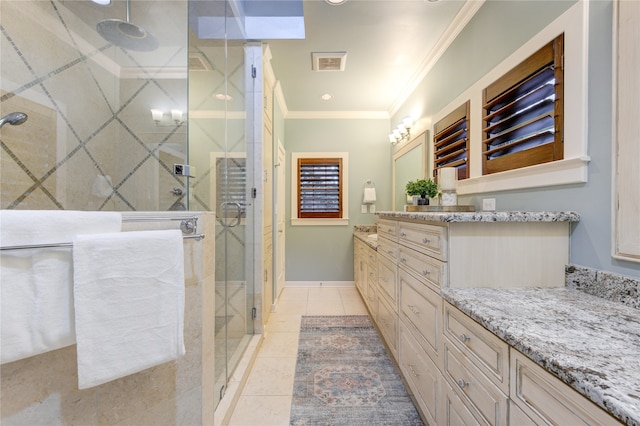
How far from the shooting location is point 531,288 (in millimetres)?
1069

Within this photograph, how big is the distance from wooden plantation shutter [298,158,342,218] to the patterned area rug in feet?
5.93

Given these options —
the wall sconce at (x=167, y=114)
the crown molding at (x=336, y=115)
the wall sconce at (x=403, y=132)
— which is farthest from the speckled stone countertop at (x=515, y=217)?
the crown molding at (x=336, y=115)

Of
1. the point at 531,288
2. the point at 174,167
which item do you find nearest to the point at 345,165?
the point at 174,167

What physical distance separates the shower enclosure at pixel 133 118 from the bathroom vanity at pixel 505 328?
1.11 meters

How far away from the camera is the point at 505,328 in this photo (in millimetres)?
702

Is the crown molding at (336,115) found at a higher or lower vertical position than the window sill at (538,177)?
higher

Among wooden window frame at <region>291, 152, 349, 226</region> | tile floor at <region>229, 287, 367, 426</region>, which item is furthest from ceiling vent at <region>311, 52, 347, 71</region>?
tile floor at <region>229, 287, 367, 426</region>

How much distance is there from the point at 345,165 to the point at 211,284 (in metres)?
2.99

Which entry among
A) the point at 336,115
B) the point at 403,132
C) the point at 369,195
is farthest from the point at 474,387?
the point at 336,115

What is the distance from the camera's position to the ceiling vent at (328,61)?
2373 millimetres

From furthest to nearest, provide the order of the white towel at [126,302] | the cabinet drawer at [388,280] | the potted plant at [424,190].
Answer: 1. the potted plant at [424,190]
2. the cabinet drawer at [388,280]
3. the white towel at [126,302]

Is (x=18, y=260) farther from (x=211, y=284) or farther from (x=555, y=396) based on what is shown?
(x=555, y=396)

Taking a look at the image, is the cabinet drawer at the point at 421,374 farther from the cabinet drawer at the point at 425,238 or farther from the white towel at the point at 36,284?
the white towel at the point at 36,284

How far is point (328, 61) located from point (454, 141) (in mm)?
1474
